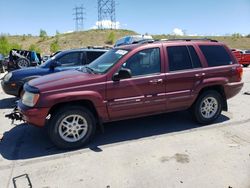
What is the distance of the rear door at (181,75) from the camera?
5355 millimetres

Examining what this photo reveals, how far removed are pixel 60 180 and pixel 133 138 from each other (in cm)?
183

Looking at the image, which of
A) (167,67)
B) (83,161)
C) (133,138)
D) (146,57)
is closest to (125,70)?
(146,57)

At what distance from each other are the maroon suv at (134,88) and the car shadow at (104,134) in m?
0.30

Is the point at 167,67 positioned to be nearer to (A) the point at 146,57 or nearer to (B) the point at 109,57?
(A) the point at 146,57

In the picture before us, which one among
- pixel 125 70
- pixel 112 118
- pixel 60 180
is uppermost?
pixel 125 70

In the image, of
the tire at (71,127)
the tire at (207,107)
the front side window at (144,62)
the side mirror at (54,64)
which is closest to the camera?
the tire at (71,127)

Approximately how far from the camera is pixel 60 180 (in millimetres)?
3736

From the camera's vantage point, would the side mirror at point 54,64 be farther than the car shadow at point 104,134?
Yes

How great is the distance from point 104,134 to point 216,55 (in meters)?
2.92

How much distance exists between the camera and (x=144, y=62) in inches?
204

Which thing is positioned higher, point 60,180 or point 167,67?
point 167,67

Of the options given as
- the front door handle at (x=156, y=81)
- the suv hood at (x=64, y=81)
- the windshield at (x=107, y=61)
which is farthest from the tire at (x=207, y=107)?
the suv hood at (x=64, y=81)

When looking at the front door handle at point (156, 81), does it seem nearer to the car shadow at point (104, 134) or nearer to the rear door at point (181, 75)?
the rear door at point (181, 75)

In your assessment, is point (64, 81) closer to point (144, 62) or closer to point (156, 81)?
point (144, 62)
